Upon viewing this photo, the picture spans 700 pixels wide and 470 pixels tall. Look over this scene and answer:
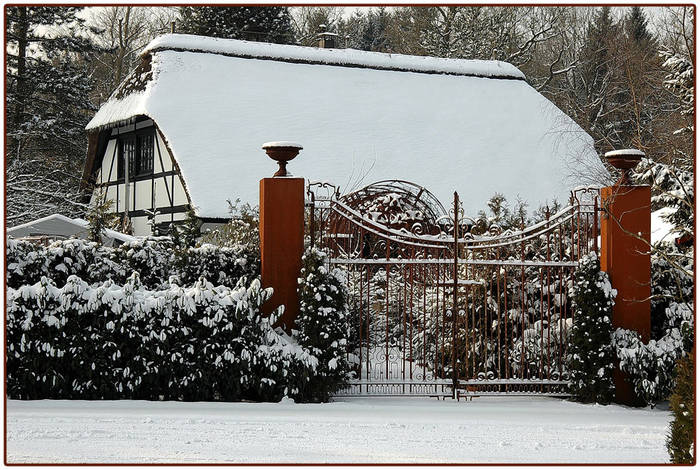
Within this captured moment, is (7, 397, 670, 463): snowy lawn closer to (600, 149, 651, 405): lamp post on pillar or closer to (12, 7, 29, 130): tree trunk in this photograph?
(600, 149, 651, 405): lamp post on pillar

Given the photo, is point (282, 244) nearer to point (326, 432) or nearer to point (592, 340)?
point (326, 432)

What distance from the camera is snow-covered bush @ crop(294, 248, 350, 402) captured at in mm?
7980

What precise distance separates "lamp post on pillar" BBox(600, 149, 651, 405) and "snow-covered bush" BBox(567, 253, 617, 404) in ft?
0.60

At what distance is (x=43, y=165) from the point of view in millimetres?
22016

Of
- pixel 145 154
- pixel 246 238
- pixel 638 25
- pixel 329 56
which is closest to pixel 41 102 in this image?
pixel 145 154

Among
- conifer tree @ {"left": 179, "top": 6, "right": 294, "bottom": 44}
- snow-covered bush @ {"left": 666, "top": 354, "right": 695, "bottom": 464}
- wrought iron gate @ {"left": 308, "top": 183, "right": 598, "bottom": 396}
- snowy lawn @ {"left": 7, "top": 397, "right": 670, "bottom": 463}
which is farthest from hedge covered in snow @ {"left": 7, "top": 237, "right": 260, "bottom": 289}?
conifer tree @ {"left": 179, "top": 6, "right": 294, "bottom": 44}

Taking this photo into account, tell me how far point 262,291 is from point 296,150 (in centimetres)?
150

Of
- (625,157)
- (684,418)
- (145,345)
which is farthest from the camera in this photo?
(625,157)

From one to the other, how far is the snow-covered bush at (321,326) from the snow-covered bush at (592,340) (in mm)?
2375

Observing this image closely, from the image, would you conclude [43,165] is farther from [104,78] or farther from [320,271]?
[320,271]

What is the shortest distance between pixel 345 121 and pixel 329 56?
3.04 meters

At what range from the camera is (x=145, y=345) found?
25.3 feet

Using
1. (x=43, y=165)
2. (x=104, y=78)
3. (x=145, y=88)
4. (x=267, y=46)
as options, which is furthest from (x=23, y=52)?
(x=104, y=78)

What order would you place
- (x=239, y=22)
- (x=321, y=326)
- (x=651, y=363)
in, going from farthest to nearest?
(x=239, y=22) < (x=651, y=363) < (x=321, y=326)
